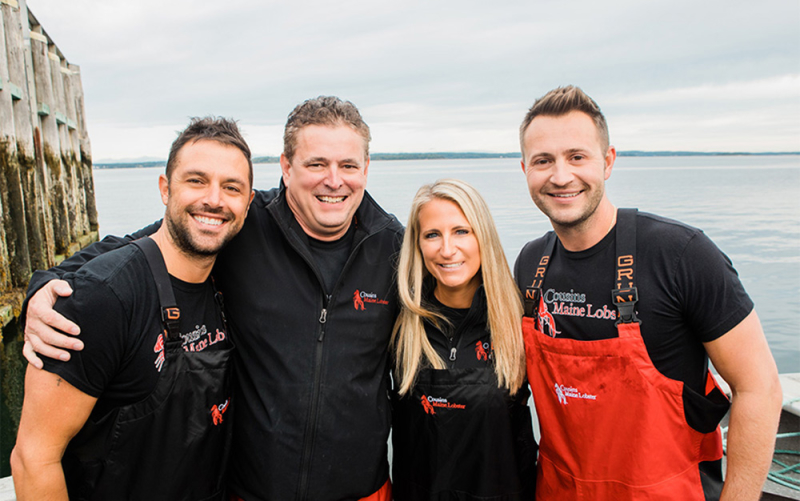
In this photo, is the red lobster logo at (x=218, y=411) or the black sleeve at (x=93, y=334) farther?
the red lobster logo at (x=218, y=411)

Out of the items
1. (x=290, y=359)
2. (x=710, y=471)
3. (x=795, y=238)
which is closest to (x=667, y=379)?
(x=710, y=471)

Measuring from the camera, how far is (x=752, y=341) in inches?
101

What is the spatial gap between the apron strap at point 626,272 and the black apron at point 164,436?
2.06 meters

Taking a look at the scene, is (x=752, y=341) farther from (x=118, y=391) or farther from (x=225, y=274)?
(x=118, y=391)

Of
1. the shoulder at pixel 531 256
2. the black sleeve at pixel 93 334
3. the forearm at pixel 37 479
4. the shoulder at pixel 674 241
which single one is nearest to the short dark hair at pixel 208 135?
the black sleeve at pixel 93 334

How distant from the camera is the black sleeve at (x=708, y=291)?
256 centimetres

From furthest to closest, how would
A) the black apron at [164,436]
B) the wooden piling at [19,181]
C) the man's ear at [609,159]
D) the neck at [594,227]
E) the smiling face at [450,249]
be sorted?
1. the wooden piling at [19,181]
2. the smiling face at [450,249]
3. the man's ear at [609,159]
4. the neck at [594,227]
5. the black apron at [164,436]

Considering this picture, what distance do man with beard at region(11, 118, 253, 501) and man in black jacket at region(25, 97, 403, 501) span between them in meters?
0.18

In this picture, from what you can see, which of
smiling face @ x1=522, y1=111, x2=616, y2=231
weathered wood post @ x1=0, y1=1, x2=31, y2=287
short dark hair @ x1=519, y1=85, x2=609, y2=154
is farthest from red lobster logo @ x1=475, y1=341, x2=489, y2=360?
weathered wood post @ x1=0, y1=1, x2=31, y2=287

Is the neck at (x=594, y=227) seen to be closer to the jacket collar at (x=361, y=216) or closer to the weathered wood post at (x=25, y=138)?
the jacket collar at (x=361, y=216)

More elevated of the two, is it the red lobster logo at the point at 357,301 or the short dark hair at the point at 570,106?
the short dark hair at the point at 570,106

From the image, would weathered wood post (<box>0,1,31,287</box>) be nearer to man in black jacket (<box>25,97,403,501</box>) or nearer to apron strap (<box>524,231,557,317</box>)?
man in black jacket (<box>25,97,403,501</box>)

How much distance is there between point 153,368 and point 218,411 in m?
0.44

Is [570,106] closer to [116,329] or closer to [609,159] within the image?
[609,159]
